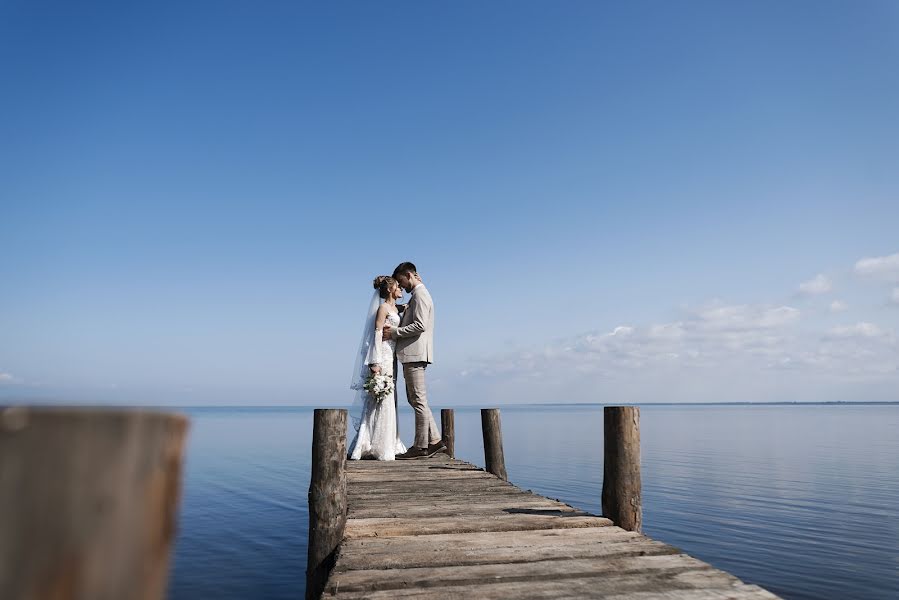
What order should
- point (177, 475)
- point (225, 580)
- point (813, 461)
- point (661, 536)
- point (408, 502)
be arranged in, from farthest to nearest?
point (813, 461) < point (661, 536) < point (225, 580) < point (408, 502) < point (177, 475)

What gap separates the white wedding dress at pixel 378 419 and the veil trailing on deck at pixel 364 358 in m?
0.02

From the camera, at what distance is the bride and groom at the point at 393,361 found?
29.5 feet

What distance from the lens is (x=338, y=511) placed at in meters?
4.90

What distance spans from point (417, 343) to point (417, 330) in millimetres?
222

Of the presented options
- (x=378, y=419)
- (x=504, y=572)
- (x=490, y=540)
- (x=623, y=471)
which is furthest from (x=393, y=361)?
(x=504, y=572)

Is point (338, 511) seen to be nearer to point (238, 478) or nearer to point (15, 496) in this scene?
point (15, 496)

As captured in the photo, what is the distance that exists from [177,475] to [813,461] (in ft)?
96.7

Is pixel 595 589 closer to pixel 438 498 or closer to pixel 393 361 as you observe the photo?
pixel 438 498

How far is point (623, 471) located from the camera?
5.11m

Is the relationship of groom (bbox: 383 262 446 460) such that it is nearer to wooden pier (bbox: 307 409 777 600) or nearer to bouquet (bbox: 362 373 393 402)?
bouquet (bbox: 362 373 393 402)

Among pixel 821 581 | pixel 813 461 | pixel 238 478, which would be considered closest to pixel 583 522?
pixel 821 581

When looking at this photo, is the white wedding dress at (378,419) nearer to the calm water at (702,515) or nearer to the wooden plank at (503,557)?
the calm water at (702,515)

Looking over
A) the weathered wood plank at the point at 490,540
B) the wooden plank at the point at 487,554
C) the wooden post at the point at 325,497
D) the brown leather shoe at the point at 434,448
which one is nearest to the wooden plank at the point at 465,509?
the wooden post at the point at 325,497

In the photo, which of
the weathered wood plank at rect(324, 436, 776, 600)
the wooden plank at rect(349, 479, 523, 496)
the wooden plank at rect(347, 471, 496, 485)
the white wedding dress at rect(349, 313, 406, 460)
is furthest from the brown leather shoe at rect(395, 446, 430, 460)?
the weathered wood plank at rect(324, 436, 776, 600)
